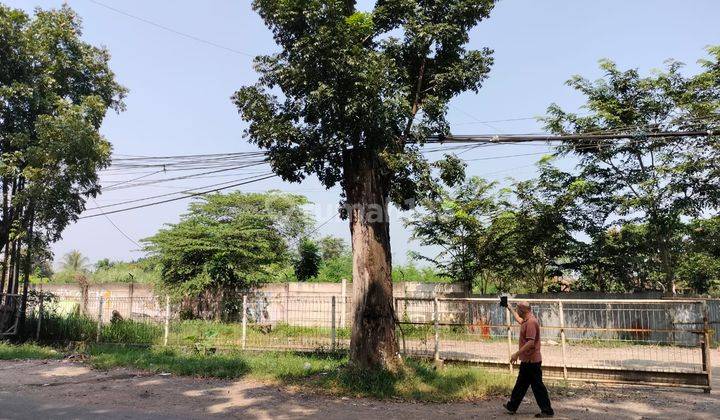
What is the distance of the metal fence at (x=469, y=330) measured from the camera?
9.85m

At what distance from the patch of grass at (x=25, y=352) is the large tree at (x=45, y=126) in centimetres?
225

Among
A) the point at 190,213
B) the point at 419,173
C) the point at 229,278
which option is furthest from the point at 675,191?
the point at 190,213

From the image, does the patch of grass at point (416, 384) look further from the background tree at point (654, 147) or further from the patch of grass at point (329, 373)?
the background tree at point (654, 147)

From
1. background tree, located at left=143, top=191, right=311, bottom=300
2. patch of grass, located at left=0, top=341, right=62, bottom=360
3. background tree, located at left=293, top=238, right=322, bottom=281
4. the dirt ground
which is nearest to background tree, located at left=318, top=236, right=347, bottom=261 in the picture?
background tree, located at left=293, top=238, right=322, bottom=281

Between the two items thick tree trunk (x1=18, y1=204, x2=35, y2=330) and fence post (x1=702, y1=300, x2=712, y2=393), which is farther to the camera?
thick tree trunk (x1=18, y1=204, x2=35, y2=330)

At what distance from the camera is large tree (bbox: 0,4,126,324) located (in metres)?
14.6

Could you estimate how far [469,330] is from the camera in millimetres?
11055

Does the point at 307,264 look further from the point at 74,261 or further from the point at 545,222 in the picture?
the point at 74,261

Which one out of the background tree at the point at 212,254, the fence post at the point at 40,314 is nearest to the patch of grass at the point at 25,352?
the fence post at the point at 40,314

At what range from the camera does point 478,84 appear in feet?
33.9

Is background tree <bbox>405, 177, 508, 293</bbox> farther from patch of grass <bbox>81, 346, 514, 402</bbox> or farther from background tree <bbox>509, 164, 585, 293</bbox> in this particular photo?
patch of grass <bbox>81, 346, 514, 402</bbox>

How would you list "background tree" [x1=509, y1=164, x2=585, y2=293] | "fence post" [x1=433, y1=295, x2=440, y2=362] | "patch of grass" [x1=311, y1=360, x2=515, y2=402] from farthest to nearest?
1. "background tree" [x1=509, y1=164, x2=585, y2=293]
2. "fence post" [x1=433, y1=295, x2=440, y2=362]
3. "patch of grass" [x1=311, y1=360, x2=515, y2=402]

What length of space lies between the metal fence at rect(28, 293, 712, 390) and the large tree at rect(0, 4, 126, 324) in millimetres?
2758

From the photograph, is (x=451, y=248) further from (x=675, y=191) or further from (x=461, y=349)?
(x=461, y=349)
